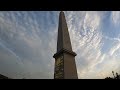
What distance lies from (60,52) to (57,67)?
2369 mm

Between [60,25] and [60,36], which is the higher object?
[60,25]

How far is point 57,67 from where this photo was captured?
58.6 feet
